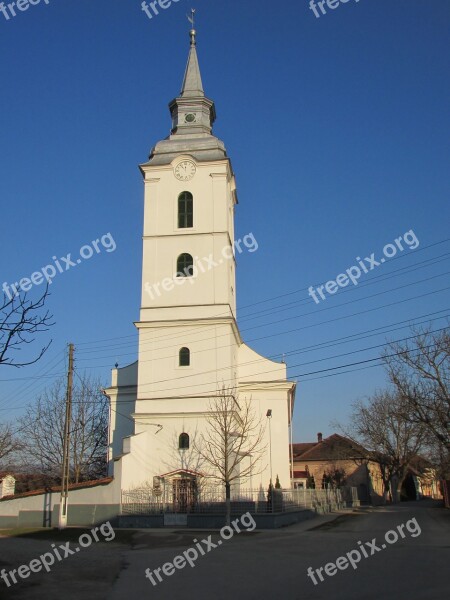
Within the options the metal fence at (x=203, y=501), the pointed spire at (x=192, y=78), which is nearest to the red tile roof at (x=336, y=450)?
the metal fence at (x=203, y=501)

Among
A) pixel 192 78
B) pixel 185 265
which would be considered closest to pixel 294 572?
pixel 185 265

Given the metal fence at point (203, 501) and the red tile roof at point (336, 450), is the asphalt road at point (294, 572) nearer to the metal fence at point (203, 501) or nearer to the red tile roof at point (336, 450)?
the metal fence at point (203, 501)

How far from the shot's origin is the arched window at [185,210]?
34.8 meters

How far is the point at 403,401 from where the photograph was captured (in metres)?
39.3

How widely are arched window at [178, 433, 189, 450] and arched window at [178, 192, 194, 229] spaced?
1169cm

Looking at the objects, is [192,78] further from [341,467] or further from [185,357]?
[341,467]

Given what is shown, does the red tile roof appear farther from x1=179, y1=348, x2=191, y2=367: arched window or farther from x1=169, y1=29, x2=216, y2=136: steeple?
x1=169, y1=29, x2=216, y2=136: steeple

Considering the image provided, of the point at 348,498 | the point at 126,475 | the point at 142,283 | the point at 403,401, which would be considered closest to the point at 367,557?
the point at 126,475

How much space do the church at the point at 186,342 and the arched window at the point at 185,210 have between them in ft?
0.19

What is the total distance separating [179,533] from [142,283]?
14.6 m

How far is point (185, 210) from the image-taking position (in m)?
35.2

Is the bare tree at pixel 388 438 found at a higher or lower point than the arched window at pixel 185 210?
lower

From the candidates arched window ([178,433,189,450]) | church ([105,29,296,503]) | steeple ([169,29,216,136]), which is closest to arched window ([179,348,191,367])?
church ([105,29,296,503])

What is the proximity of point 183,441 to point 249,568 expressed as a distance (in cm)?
1748
